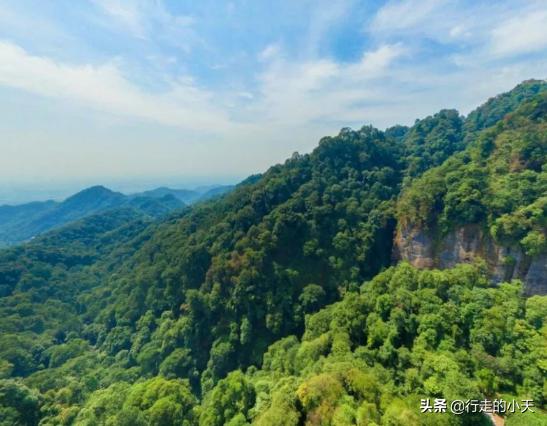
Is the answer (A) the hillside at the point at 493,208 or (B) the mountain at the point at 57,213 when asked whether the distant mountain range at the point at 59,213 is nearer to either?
(B) the mountain at the point at 57,213

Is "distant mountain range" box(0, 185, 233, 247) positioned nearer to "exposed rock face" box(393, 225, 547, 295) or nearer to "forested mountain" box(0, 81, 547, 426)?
"forested mountain" box(0, 81, 547, 426)

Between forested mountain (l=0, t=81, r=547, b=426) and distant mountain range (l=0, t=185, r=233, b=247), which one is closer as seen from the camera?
forested mountain (l=0, t=81, r=547, b=426)

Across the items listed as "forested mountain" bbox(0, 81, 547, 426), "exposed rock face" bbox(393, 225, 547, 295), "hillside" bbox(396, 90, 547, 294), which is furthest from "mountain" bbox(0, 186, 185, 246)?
"hillside" bbox(396, 90, 547, 294)

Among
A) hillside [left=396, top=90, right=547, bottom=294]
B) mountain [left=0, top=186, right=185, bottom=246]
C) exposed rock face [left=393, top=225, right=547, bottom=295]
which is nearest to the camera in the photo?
exposed rock face [left=393, top=225, right=547, bottom=295]

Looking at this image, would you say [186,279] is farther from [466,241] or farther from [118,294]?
[466,241]

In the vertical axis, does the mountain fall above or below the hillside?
Result: below

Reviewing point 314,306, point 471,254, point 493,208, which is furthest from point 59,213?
point 493,208
